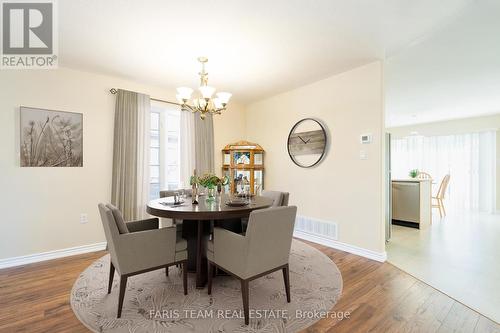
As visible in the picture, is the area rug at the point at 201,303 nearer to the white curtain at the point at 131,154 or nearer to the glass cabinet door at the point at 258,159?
the white curtain at the point at 131,154

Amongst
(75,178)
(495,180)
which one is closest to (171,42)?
(75,178)

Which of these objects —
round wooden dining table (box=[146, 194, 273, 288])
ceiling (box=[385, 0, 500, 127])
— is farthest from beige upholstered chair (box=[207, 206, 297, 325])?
ceiling (box=[385, 0, 500, 127])

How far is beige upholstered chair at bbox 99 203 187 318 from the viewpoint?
5.98 ft

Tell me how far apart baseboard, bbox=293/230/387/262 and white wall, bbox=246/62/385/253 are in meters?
0.05

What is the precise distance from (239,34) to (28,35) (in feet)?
6.98

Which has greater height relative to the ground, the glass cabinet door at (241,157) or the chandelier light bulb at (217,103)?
the chandelier light bulb at (217,103)

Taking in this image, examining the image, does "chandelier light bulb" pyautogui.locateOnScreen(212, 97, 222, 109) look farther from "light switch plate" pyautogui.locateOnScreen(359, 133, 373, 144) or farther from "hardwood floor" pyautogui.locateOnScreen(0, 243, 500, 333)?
"hardwood floor" pyautogui.locateOnScreen(0, 243, 500, 333)

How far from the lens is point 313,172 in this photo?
12.7ft

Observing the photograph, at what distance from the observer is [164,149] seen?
4.04 metres

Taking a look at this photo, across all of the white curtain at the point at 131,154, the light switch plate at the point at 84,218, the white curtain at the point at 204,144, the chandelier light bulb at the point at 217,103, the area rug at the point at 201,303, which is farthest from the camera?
the white curtain at the point at 204,144

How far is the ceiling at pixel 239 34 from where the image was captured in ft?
6.57

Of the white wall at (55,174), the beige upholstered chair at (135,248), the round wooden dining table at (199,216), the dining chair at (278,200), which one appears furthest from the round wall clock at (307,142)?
the white wall at (55,174)

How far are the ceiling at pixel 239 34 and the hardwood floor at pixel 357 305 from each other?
2513mm

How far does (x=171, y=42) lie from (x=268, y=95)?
230 centimetres
